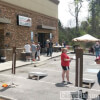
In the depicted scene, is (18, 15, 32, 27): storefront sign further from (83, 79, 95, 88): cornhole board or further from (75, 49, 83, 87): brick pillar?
(75, 49, 83, 87): brick pillar

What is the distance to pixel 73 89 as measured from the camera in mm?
7395

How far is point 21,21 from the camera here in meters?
17.3

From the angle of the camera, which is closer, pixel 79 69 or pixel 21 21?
pixel 79 69

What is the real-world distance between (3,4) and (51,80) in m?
9.14

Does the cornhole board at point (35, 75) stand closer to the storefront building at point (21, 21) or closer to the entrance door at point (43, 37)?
the storefront building at point (21, 21)

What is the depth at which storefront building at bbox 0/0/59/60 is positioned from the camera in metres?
15.3

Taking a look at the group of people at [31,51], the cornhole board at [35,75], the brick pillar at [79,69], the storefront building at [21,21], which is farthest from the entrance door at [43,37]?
the brick pillar at [79,69]

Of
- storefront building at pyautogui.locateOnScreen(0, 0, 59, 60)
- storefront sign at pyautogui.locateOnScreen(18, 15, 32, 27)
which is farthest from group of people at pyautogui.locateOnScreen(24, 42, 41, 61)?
storefront sign at pyautogui.locateOnScreen(18, 15, 32, 27)

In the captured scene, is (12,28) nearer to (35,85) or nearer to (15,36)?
(15,36)

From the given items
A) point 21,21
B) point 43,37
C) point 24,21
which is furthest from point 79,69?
point 43,37

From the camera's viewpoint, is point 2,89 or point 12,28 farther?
point 12,28

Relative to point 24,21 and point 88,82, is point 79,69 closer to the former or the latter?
point 88,82

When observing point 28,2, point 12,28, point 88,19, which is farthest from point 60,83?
point 88,19

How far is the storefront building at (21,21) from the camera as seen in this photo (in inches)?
604
